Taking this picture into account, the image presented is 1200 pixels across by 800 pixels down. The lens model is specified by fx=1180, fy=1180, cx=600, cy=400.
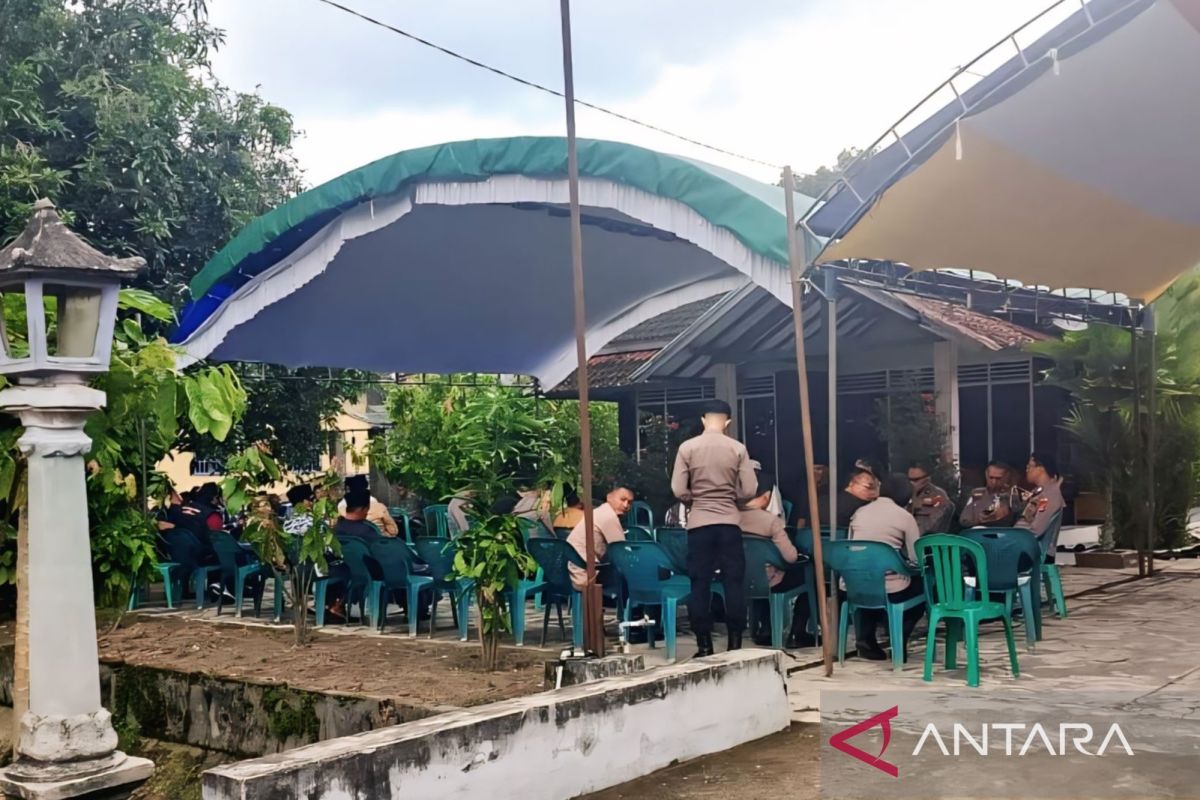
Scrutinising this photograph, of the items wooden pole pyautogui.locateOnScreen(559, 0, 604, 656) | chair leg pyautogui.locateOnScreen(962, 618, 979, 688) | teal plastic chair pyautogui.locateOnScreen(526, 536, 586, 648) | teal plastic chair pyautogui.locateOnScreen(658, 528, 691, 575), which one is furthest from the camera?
teal plastic chair pyautogui.locateOnScreen(526, 536, 586, 648)

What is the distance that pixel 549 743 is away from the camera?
451 cm

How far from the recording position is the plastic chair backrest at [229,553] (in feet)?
30.1

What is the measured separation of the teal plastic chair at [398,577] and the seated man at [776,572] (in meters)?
2.24

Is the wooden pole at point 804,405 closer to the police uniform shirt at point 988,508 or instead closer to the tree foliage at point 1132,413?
the police uniform shirt at point 988,508

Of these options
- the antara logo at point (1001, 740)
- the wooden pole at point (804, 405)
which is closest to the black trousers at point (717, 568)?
the wooden pole at point (804, 405)

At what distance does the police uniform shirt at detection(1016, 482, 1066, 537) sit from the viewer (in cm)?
805

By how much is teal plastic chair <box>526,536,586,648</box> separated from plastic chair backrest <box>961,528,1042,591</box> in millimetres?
2404

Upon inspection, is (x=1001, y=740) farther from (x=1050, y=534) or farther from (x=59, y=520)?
(x=59, y=520)

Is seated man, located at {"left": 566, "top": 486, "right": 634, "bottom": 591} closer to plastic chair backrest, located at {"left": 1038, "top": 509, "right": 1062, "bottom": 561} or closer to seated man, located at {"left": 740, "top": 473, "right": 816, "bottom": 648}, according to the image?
seated man, located at {"left": 740, "top": 473, "right": 816, "bottom": 648}

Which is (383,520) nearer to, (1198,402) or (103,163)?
(103,163)

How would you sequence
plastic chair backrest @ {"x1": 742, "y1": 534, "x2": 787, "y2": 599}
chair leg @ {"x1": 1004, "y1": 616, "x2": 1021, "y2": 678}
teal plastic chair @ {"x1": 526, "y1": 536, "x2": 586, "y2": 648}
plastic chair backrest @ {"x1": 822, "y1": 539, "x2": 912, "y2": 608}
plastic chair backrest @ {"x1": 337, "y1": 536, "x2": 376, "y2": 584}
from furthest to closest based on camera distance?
plastic chair backrest @ {"x1": 337, "y1": 536, "x2": 376, "y2": 584} → teal plastic chair @ {"x1": 526, "y1": 536, "x2": 586, "y2": 648} → plastic chair backrest @ {"x1": 742, "y1": 534, "x2": 787, "y2": 599} → plastic chair backrest @ {"x1": 822, "y1": 539, "x2": 912, "y2": 608} → chair leg @ {"x1": 1004, "y1": 616, "x2": 1021, "y2": 678}

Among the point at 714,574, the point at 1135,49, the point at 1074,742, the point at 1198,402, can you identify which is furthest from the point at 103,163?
the point at 1198,402

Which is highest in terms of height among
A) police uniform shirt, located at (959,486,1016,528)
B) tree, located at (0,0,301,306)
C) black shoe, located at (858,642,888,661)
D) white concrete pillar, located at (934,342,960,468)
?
tree, located at (0,0,301,306)

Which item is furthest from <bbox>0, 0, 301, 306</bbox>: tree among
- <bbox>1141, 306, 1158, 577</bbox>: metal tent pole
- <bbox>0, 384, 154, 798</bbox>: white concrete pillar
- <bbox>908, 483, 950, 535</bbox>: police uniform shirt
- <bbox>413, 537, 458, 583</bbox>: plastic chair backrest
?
<bbox>1141, 306, 1158, 577</bbox>: metal tent pole
